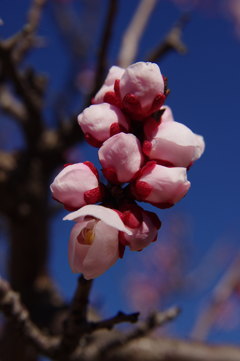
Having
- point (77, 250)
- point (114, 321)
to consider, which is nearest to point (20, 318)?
point (114, 321)

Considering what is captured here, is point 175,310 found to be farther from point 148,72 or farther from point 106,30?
point 106,30

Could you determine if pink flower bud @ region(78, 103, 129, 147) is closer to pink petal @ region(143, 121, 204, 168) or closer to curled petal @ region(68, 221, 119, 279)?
pink petal @ region(143, 121, 204, 168)

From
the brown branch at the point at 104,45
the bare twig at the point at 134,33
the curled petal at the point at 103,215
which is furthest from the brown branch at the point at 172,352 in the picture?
the bare twig at the point at 134,33

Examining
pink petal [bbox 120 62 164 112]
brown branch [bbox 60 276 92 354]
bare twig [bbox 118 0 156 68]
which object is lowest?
brown branch [bbox 60 276 92 354]

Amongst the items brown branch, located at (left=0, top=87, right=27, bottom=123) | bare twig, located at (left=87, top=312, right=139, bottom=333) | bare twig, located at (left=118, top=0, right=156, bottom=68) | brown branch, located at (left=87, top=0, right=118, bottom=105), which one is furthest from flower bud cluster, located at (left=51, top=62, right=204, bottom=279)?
brown branch, located at (left=0, top=87, right=27, bottom=123)

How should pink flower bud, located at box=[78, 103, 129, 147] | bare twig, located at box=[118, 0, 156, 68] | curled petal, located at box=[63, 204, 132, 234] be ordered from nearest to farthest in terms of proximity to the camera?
curled petal, located at box=[63, 204, 132, 234] < pink flower bud, located at box=[78, 103, 129, 147] < bare twig, located at box=[118, 0, 156, 68]

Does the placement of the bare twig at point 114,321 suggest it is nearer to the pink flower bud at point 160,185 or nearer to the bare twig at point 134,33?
the pink flower bud at point 160,185
